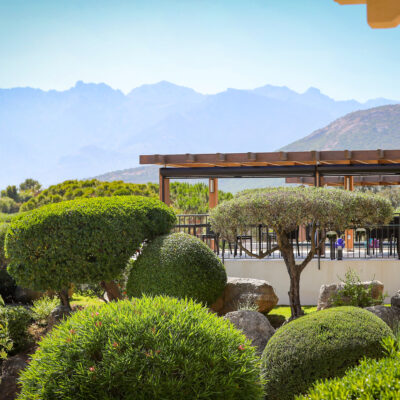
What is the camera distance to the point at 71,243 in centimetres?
753

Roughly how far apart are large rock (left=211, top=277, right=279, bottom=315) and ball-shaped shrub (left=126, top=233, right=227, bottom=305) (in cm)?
70

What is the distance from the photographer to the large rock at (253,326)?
681cm

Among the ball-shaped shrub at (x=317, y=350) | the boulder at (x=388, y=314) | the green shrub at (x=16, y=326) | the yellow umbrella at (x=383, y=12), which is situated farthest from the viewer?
the green shrub at (x=16, y=326)

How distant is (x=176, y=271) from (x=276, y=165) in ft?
30.1

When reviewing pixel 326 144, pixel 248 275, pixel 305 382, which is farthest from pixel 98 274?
pixel 326 144

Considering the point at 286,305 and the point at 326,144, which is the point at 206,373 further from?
the point at 326,144

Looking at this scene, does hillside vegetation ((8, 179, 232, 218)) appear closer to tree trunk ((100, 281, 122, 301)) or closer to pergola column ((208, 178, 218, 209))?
pergola column ((208, 178, 218, 209))

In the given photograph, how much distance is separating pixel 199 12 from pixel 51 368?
10345 centimetres

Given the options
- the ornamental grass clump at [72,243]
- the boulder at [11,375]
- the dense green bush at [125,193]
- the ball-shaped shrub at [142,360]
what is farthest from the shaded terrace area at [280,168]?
the ball-shaped shrub at [142,360]

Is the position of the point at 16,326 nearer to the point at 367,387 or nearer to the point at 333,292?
the point at 333,292

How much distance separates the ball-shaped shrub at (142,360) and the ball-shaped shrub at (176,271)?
11.8ft

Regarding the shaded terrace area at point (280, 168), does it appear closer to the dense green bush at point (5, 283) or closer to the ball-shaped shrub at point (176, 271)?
the dense green bush at point (5, 283)

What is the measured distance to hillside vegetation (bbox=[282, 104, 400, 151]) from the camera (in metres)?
112

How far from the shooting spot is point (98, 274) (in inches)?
304
